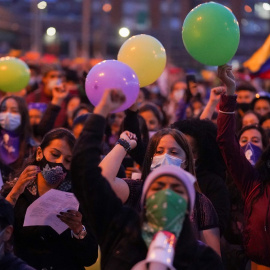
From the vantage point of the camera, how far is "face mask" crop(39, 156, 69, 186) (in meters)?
5.01

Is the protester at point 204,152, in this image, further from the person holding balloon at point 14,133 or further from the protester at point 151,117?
the protester at point 151,117

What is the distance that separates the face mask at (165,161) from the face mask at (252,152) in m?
2.01

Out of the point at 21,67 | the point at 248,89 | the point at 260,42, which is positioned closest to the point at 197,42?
the point at 21,67

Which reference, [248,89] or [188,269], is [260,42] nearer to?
[248,89]

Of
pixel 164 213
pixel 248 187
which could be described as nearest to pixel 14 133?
pixel 248 187

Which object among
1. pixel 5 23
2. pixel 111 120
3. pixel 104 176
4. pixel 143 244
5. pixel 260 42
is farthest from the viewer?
pixel 260 42

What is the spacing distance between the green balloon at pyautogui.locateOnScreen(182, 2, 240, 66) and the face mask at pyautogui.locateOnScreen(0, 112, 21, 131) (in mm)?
2893

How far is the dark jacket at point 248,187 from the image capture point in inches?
196

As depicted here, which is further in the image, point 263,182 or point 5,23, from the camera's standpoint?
point 5,23

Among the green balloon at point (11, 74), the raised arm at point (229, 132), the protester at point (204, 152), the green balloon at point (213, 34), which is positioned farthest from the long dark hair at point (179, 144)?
the green balloon at point (11, 74)

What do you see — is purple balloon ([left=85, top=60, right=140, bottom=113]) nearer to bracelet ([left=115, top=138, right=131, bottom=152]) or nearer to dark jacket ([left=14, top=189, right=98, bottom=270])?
bracelet ([left=115, top=138, right=131, bottom=152])

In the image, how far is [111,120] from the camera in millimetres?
8648

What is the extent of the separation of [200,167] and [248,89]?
4.02 metres

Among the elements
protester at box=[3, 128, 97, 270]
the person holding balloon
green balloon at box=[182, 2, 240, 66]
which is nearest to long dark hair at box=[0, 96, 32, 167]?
the person holding balloon
